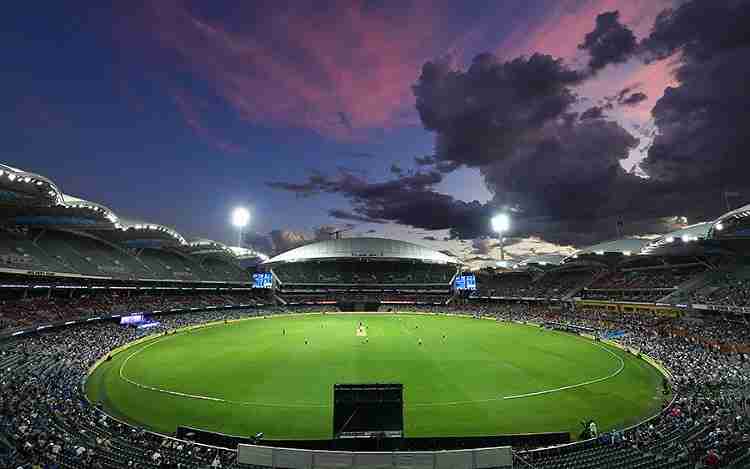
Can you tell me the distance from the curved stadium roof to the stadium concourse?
0.58 metres

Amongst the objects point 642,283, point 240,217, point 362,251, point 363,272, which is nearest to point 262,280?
point 240,217

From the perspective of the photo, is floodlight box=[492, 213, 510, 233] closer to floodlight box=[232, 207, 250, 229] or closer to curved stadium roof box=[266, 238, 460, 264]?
curved stadium roof box=[266, 238, 460, 264]

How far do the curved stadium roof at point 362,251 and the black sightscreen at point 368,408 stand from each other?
8683 cm

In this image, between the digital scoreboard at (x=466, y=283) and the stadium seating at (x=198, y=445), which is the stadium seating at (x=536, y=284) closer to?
the digital scoreboard at (x=466, y=283)

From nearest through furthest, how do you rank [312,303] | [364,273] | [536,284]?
[536,284] → [312,303] → [364,273]

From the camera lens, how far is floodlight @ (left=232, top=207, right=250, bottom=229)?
7619 cm

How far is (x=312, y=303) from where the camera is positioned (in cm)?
9412

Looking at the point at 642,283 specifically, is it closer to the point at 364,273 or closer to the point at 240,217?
the point at 364,273

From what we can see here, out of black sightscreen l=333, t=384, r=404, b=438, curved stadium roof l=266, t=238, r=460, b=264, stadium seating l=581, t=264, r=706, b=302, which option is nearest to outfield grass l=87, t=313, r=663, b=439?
black sightscreen l=333, t=384, r=404, b=438

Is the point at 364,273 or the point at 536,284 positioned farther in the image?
the point at 364,273

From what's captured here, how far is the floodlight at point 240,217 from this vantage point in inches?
3000

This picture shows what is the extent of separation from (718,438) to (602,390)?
38.0 feet

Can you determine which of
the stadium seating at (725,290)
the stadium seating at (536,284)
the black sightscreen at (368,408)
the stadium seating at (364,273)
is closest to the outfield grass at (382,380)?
the black sightscreen at (368,408)

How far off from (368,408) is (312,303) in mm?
81804
